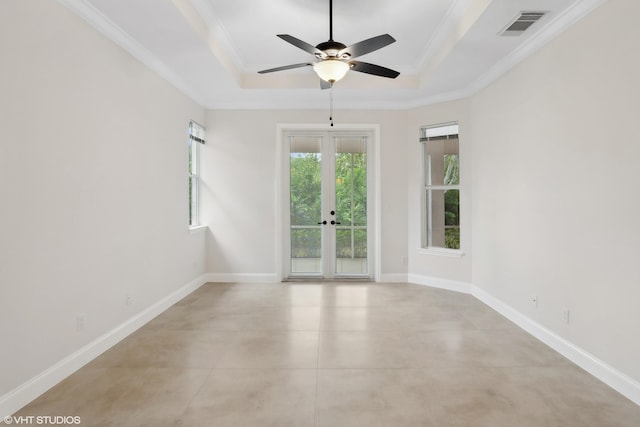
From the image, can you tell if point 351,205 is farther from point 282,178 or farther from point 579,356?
point 579,356

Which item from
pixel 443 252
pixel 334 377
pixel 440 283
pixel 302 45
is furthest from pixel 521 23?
pixel 440 283

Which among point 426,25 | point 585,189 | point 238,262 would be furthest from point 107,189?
point 585,189

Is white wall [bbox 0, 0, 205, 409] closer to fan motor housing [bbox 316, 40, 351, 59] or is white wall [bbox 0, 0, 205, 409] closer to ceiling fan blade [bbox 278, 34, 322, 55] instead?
ceiling fan blade [bbox 278, 34, 322, 55]

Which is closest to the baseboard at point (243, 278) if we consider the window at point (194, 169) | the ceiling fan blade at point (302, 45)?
the window at point (194, 169)

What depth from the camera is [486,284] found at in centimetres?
457

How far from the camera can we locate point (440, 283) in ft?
17.4

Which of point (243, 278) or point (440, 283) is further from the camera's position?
point (243, 278)

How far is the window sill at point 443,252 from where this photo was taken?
511 centimetres

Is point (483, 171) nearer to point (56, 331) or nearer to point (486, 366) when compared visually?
point (486, 366)

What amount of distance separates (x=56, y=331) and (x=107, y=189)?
120cm

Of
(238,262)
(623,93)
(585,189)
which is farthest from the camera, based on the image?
(238,262)

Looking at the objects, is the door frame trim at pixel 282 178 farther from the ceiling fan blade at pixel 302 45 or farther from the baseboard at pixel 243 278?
the ceiling fan blade at pixel 302 45

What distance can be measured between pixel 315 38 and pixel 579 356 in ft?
12.7

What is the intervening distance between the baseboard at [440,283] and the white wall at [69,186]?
3654 mm
